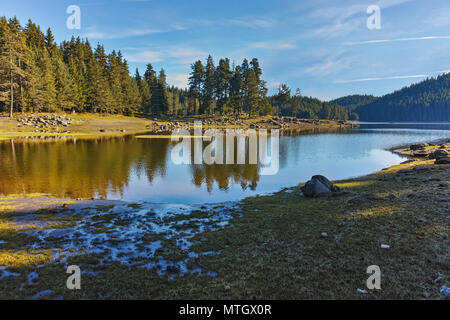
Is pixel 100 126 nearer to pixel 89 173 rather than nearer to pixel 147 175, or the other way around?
pixel 89 173

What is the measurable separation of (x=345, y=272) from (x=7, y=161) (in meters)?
37.9

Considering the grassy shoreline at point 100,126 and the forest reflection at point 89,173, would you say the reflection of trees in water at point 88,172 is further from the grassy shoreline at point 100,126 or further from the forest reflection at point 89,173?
the grassy shoreline at point 100,126

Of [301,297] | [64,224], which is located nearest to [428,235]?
[301,297]

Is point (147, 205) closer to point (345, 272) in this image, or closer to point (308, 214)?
point (308, 214)

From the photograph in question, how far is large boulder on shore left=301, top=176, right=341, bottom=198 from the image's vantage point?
57.2ft

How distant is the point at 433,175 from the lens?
1980 cm

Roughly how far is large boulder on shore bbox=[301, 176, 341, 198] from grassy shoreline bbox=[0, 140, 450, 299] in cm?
182

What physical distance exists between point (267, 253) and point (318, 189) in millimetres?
9704

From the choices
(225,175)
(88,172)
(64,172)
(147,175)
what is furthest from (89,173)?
(225,175)

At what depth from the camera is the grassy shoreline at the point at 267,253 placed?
7.11 m

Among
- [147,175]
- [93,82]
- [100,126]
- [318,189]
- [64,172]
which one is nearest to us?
[318,189]

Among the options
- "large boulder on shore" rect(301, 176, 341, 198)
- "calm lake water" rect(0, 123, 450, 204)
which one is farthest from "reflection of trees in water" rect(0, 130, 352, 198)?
"large boulder on shore" rect(301, 176, 341, 198)

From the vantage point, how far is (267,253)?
9.46 m

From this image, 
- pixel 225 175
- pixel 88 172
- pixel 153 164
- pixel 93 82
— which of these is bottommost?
pixel 225 175
